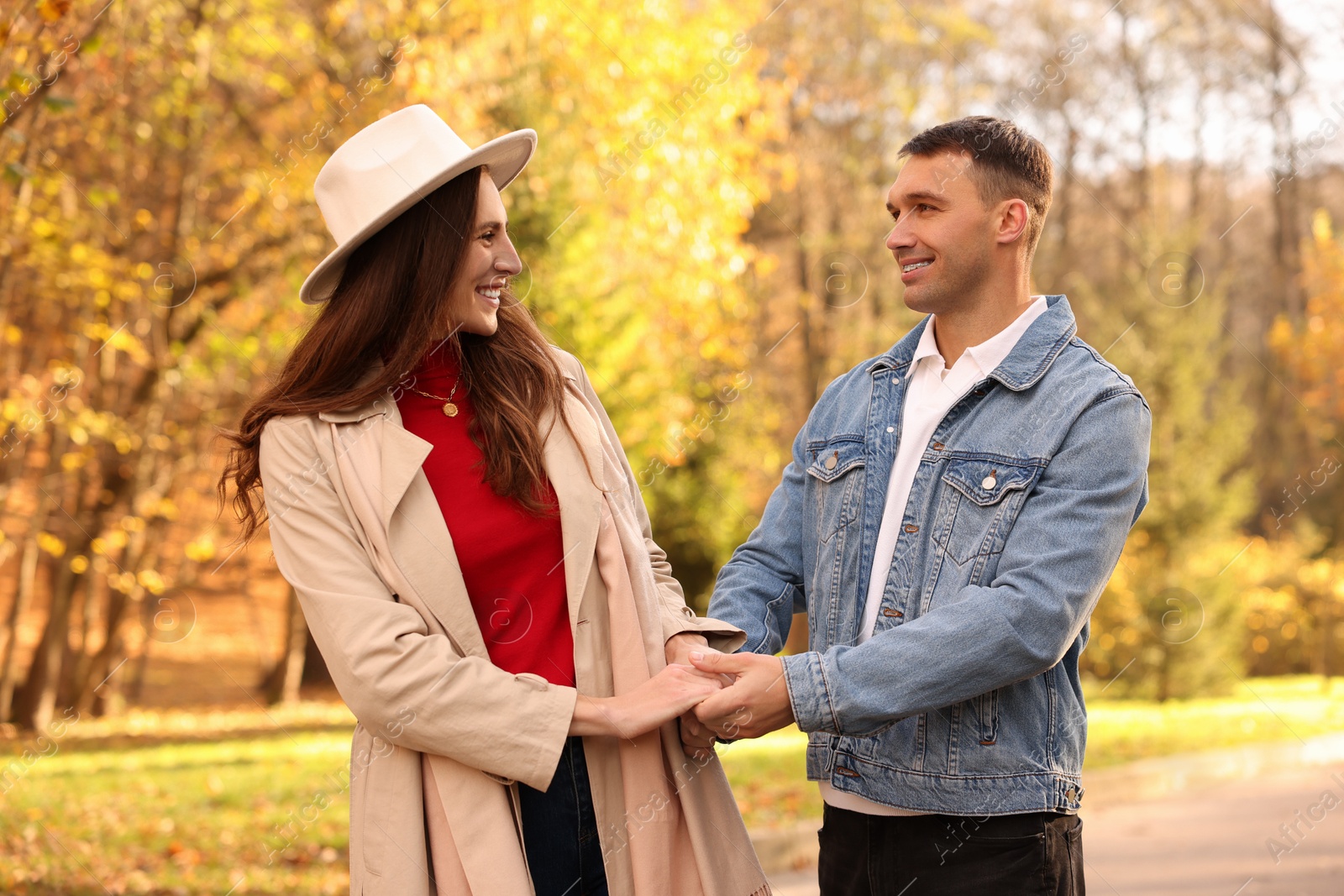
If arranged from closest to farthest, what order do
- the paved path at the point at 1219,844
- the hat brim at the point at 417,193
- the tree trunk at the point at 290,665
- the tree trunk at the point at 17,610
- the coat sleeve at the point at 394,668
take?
1. the coat sleeve at the point at 394,668
2. the hat brim at the point at 417,193
3. the paved path at the point at 1219,844
4. the tree trunk at the point at 17,610
5. the tree trunk at the point at 290,665

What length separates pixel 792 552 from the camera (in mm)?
2893

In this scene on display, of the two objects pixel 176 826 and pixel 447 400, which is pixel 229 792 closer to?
pixel 176 826

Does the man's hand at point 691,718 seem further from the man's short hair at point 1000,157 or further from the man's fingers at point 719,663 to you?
the man's short hair at point 1000,157

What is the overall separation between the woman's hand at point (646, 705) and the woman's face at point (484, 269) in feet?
2.74

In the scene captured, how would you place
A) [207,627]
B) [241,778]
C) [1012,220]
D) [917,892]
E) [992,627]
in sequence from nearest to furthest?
[992,627], [917,892], [1012,220], [241,778], [207,627]

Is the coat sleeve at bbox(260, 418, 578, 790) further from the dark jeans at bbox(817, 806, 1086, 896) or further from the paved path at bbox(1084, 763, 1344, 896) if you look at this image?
the paved path at bbox(1084, 763, 1344, 896)

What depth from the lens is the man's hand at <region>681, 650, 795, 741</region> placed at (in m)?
2.38

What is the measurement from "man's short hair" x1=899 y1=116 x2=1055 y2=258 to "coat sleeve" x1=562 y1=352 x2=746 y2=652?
95 centimetres

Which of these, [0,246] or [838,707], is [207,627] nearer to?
[0,246]

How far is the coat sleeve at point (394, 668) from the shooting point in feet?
7.06

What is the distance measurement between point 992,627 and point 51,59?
6187mm

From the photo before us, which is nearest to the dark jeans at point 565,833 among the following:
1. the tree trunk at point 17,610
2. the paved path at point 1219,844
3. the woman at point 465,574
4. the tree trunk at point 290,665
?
the woman at point 465,574

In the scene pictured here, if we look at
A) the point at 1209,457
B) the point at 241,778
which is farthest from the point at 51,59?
the point at 1209,457

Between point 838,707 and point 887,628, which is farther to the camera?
point 887,628
